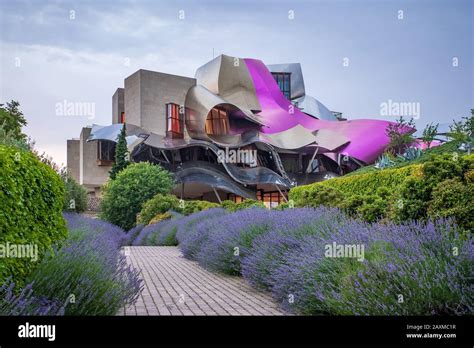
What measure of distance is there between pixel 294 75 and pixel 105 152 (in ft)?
98.9

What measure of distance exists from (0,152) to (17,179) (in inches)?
10.5

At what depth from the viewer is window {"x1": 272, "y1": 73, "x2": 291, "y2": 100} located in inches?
2650

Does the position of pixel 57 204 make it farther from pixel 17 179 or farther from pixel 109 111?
pixel 109 111

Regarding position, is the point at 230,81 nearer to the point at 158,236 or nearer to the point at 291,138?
the point at 291,138

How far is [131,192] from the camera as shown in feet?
87.8

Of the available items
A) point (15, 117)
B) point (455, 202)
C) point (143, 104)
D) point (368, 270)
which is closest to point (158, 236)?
point (455, 202)

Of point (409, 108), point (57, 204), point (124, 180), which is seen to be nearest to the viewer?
point (57, 204)

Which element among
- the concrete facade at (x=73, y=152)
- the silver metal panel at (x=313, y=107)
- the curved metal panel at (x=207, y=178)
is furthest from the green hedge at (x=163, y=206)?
the silver metal panel at (x=313, y=107)

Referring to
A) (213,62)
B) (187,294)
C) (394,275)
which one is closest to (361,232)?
(394,275)

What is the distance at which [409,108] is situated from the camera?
15555mm

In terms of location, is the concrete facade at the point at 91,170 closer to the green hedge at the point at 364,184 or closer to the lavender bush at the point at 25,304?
the green hedge at the point at 364,184

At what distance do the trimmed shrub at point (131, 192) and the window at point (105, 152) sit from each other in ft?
86.6

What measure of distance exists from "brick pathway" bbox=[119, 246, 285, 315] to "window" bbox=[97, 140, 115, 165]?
4715cm

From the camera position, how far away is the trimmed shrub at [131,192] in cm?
2666
